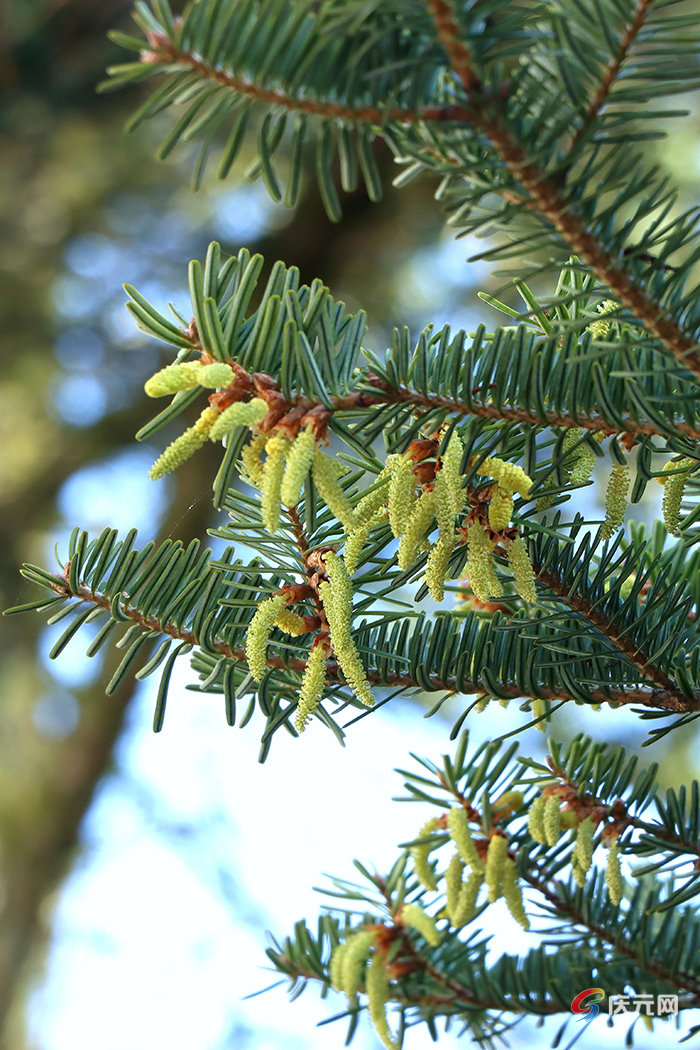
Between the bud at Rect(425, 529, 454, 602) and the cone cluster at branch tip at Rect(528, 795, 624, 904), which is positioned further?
the cone cluster at branch tip at Rect(528, 795, 624, 904)

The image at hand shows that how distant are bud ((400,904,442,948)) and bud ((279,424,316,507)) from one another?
1.31 feet

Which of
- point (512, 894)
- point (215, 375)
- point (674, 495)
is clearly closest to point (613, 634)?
point (674, 495)

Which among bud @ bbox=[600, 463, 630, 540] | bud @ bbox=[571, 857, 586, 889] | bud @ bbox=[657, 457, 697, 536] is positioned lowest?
bud @ bbox=[571, 857, 586, 889]

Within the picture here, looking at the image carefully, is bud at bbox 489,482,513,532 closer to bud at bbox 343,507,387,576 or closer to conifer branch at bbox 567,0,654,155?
bud at bbox 343,507,387,576

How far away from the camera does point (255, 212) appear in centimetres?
257

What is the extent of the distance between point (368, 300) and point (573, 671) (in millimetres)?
2205

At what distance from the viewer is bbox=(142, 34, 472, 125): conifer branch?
0.33 meters

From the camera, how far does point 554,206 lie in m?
0.36

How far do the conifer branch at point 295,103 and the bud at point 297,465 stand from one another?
14cm

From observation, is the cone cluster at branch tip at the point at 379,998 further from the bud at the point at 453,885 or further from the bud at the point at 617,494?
the bud at the point at 617,494

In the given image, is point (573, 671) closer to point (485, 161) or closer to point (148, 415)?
point (485, 161)

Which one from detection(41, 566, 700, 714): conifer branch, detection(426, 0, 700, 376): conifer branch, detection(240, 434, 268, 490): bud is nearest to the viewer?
detection(426, 0, 700, 376): conifer branch

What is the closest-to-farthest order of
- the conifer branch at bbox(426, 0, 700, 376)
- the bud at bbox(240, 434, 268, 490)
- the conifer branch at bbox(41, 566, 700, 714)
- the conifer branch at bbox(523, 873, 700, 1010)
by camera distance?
the conifer branch at bbox(426, 0, 700, 376), the bud at bbox(240, 434, 268, 490), the conifer branch at bbox(41, 566, 700, 714), the conifer branch at bbox(523, 873, 700, 1010)

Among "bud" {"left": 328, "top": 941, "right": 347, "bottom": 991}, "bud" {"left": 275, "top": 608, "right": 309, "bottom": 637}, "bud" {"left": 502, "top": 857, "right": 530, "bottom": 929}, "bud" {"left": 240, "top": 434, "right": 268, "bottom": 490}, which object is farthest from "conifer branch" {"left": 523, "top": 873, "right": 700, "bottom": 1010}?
"bud" {"left": 240, "top": 434, "right": 268, "bottom": 490}
